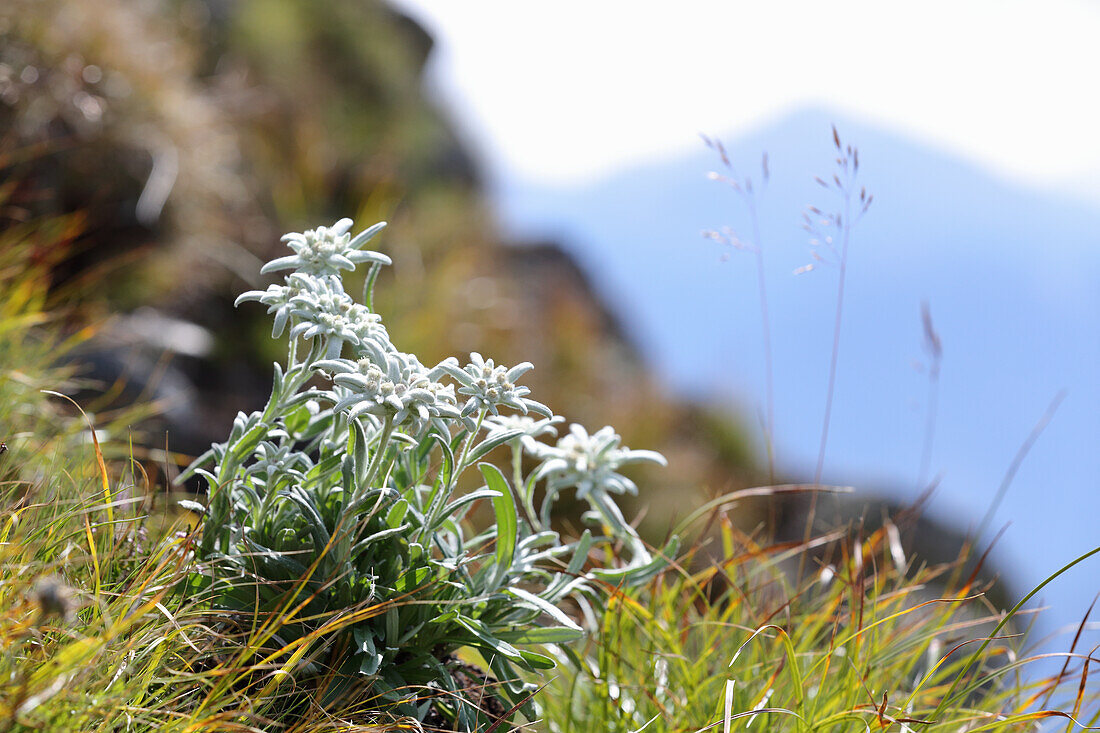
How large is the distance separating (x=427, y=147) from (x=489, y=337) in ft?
15.3

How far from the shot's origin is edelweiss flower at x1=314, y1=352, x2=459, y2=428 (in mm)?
1398

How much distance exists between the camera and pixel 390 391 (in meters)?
1.42

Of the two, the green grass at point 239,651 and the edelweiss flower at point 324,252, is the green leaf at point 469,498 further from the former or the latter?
the edelweiss flower at point 324,252

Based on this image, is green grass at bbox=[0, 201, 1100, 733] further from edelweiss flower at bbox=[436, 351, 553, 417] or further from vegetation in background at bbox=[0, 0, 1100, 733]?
edelweiss flower at bbox=[436, 351, 553, 417]

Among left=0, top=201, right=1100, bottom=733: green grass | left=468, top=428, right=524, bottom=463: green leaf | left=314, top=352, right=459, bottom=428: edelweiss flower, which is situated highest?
left=314, top=352, right=459, bottom=428: edelweiss flower

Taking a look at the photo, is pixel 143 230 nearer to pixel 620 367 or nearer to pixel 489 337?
pixel 489 337

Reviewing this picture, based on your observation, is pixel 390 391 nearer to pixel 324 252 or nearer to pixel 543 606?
pixel 324 252

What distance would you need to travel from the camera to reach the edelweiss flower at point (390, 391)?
1398mm

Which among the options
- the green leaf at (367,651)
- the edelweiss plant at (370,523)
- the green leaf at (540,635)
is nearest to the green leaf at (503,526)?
the edelweiss plant at (370,523)

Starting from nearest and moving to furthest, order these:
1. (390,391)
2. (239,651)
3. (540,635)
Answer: (390,391) → (239,651) → (540,635)

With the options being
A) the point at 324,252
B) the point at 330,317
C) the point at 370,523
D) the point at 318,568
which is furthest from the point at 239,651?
the point at 324,252

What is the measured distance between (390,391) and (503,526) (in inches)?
15.0

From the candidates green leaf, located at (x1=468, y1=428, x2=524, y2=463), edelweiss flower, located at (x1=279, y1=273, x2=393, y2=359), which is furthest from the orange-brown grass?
edelweiss flower, located at (x1=279, y1=273, x2=393, y2=359)

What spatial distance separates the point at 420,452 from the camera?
173cm
